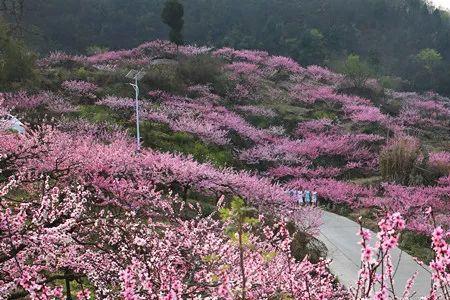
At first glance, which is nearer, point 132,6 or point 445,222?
point 445,222

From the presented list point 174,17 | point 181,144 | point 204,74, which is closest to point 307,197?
point 181,144

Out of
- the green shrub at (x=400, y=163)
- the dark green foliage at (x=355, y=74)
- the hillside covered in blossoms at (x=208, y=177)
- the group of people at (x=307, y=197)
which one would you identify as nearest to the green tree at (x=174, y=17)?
the hillside covered in blossoms at (x=208, y=177)

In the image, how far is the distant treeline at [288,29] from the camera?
44156 millimetres

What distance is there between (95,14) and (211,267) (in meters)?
49.6

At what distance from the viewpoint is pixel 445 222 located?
11055 millimetres

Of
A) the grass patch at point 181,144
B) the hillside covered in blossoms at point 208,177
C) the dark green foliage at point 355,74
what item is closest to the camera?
the hillside covered in blossoms at point 208,177

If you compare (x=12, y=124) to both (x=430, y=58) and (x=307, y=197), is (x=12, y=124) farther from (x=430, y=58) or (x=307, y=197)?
(x=430, y=58)

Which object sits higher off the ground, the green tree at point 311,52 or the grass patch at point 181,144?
the green tree at point 311,52

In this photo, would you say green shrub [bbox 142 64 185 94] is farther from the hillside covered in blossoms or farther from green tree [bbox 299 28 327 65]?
green tree [bbox 299 28 327 65]

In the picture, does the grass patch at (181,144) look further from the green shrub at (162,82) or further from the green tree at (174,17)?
the green tree at (174,17)

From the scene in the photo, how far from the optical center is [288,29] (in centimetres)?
4878

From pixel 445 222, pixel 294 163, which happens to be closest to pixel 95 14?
pixel 294 163

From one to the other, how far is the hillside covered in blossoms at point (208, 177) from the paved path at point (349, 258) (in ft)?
1.40

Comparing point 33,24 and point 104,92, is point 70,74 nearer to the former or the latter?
point 104,92
